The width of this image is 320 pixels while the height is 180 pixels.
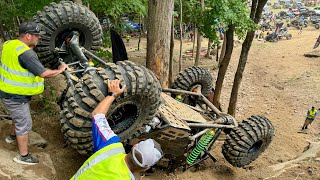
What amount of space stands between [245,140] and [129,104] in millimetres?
2945

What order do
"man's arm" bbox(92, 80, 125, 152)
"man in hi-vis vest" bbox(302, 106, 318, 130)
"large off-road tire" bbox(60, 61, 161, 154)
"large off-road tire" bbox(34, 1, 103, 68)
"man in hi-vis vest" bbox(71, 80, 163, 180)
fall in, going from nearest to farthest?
1. "man in hi-vis vest" bbox(71, 80, 163, 180)
2. "man's arm" bbox(92, 80, 125, 152)
3. "large off-road tire" bbox(60, 61, 161, 154)
4. "large off-road tire" bbox(34, 1, 103, 68)
5. "man in hi-vis vest" bbox(302, 106, 318, 130)

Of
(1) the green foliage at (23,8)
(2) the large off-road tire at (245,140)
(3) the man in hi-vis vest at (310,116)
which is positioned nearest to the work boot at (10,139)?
(2) the large off-road tire at (245,140)

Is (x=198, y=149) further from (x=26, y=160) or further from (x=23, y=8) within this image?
(x=23, y=8)

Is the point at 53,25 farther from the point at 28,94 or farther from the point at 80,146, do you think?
the point at 80,146

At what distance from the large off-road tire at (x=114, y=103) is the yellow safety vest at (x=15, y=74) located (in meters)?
0.56

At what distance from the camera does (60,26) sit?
4902 millimetres

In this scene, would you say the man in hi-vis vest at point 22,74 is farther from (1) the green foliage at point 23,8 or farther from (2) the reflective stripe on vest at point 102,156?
(1) the green foliage at point 23,8

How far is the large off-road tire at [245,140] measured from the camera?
582cm

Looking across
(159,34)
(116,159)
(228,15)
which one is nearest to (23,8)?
(159,34)

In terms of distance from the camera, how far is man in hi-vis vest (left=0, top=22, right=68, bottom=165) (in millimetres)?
3529

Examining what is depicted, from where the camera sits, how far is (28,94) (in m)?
3.76

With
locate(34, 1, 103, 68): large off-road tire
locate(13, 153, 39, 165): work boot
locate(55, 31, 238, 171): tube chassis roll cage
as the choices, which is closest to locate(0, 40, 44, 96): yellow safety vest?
locate(55, 31, 238, 171): tube chassis roll cage

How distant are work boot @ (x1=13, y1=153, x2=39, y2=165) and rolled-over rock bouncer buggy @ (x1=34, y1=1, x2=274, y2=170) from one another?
804 millimetres

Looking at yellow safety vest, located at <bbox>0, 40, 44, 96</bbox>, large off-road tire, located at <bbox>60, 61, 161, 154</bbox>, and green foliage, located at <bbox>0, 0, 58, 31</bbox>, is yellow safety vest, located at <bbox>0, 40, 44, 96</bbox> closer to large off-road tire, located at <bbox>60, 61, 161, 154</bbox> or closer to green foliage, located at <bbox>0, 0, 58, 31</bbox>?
large off-road tire, located at <bbox>60, 61, 161, 154</bbox>
